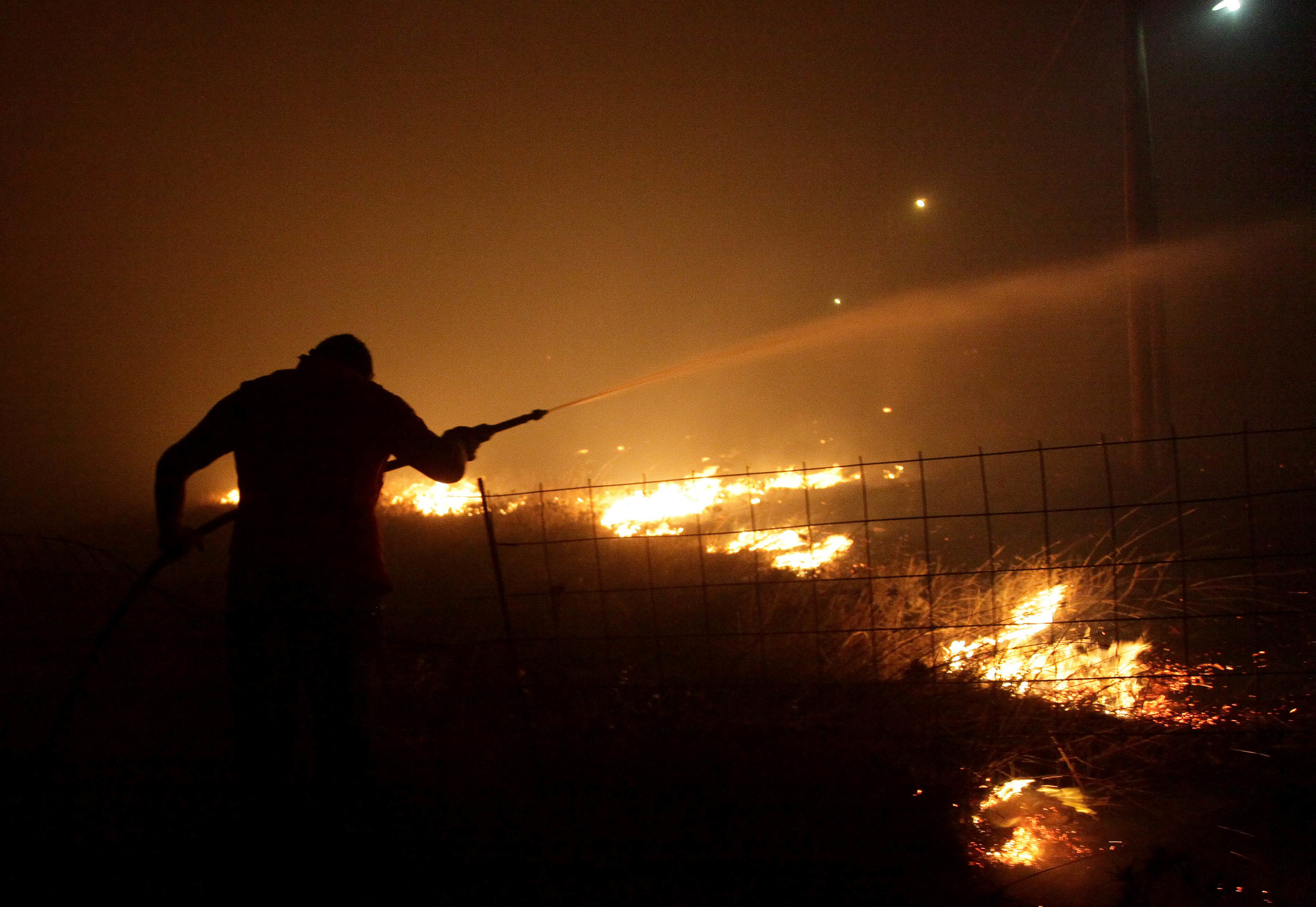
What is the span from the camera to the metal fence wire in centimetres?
439

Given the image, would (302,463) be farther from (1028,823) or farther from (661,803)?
(1028,823)

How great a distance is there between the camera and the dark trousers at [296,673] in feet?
9.44

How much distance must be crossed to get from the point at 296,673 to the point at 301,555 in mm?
515

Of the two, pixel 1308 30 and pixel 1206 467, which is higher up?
pixel 1308 30

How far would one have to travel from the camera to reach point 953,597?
5535 millimetres

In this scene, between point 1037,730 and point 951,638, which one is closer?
point 1037,730

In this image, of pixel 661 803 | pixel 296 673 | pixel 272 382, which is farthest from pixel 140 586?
pixel 661 803

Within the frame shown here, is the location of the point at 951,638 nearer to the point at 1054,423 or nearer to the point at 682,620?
the point at 682,620

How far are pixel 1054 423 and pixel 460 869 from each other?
20.8 metres

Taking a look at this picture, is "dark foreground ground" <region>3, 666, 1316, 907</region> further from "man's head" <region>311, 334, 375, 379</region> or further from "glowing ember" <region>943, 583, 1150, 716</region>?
"man's head" <region>311, 334, 375, 379</region>

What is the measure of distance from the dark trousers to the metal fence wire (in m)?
0.92

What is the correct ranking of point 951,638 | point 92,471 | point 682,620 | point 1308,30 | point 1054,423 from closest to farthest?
point 951,638, point 682,620, point 1308,30, point 1054,423, point 92,471

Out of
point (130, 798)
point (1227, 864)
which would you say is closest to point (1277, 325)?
point (1227, 864)

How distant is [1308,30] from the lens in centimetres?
1449
